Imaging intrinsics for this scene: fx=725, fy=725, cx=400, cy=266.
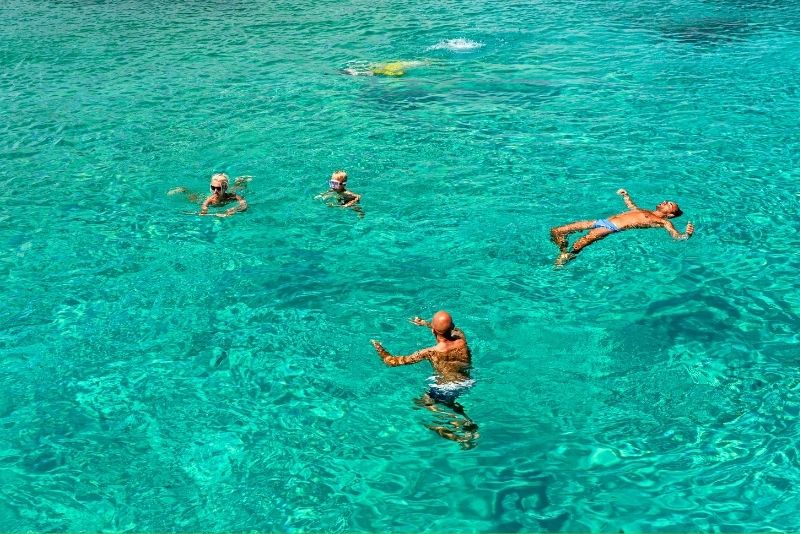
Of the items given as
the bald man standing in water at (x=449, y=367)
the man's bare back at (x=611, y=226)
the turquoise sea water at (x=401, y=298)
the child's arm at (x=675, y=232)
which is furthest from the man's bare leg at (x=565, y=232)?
the bald man standing in water at (x=449, y=367)

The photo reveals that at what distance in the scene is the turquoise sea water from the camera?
692 centimetres

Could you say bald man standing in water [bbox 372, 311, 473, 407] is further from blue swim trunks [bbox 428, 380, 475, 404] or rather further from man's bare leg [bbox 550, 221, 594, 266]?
man's bare leg [bbox 550, 221, 594, 266]

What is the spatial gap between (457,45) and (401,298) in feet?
43.0

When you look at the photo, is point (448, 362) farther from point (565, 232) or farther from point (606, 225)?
point (606, 225)

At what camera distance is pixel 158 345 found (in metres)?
8.97

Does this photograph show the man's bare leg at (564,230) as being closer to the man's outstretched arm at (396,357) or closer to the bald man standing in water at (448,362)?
the bald man standing in water at (448,362)

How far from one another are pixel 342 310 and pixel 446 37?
1435 cm

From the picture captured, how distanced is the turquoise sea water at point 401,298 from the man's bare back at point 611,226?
0.28 m

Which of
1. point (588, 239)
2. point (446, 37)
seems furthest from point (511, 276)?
point (446, 37)

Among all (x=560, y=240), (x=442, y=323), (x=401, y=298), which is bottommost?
(x=401, y=298)

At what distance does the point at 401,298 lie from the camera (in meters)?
9.70

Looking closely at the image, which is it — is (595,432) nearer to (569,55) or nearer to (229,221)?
(229,221)

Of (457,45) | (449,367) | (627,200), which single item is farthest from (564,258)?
(457,45)

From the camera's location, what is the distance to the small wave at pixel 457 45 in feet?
67.2
